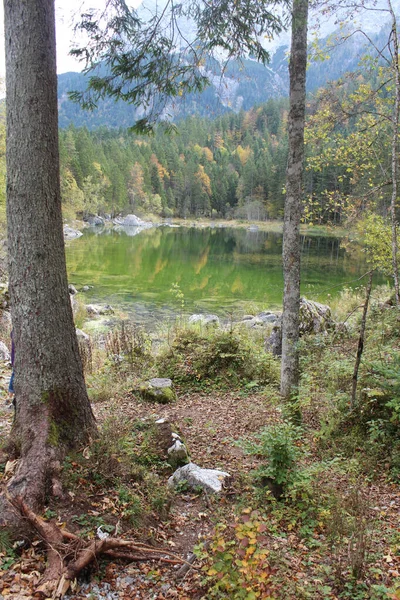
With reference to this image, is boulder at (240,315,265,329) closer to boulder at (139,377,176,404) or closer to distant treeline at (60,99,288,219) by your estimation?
boulder at (139,377,176,404)

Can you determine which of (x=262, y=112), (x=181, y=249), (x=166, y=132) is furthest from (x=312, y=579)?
(x=262, y=112)

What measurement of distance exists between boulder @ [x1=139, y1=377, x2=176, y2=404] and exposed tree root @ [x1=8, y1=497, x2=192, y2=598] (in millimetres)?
3837

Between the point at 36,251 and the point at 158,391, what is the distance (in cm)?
415

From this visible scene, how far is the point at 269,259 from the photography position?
112 feet

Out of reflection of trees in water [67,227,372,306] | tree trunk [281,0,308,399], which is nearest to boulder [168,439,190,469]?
tree trunk [281,0,308,399]

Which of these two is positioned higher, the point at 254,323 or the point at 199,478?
the point at 199,478

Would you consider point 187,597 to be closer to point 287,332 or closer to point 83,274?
point 287,332

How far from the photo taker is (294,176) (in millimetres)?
5285

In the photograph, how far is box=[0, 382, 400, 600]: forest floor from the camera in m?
2.41

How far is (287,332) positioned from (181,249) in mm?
35720

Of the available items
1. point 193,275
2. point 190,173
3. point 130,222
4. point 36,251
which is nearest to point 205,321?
point 36,251

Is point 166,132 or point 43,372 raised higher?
point 166,132

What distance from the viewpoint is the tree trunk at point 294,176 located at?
16.7 feet

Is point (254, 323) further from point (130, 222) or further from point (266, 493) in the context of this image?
point (130, 222)
